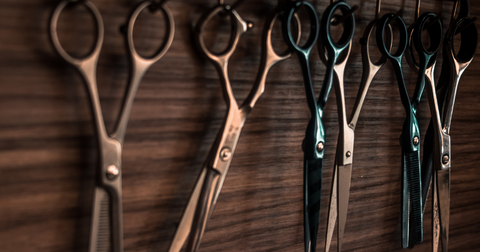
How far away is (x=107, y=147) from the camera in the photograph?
34 centimetres

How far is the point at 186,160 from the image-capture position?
0.42 meters

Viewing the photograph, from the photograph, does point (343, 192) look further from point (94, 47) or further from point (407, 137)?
point (94, 47)

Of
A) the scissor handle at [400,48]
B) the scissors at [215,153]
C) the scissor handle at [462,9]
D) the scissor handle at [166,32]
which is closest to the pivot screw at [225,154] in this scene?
the scissors at [215,153]

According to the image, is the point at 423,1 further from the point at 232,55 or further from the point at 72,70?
the point at 72,70

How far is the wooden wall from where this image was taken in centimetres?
34

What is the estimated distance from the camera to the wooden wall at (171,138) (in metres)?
0.34

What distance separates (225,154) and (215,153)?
10mm

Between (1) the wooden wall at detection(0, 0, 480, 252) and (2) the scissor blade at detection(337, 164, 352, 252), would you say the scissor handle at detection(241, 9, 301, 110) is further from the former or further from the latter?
(2) the scissor blade at detection(337, 164, 352, 252)

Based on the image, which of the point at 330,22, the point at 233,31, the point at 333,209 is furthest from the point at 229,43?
the point at 333,209

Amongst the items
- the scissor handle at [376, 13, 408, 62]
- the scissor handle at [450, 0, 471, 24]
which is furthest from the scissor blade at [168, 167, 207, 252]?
the scissor handle at [450, 0, 471, 24]

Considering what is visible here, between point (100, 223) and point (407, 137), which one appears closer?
point (100, 223)

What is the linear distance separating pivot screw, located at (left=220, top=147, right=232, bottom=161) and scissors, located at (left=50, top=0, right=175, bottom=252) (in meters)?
0.10

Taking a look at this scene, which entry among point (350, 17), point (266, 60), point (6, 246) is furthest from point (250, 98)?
point (6, 246)

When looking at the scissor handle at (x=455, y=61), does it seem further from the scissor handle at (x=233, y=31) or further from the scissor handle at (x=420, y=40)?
the scissor handle at (x=233, y=31)
